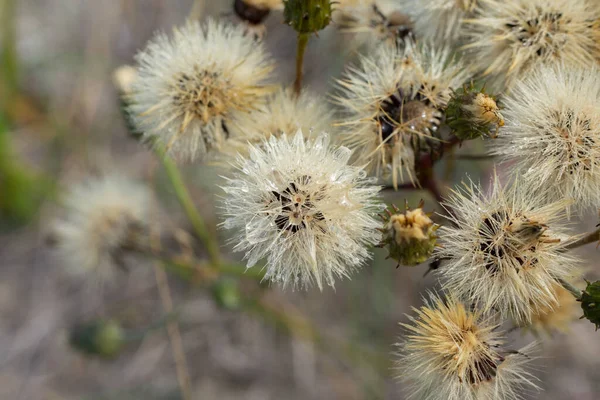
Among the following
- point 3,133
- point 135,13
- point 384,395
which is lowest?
point 384,395

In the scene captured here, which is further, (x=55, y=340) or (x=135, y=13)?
(x=135, y=13)

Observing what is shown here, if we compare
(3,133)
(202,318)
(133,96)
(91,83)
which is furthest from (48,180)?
(133,96)

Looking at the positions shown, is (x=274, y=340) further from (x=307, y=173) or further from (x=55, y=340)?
(x=307, y=173)

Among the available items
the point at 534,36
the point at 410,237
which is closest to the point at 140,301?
the point at 410,237

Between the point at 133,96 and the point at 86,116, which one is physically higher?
the point at 133,96

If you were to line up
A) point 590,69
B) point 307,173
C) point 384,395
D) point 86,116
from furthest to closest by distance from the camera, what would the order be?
point 86,116 → point 384,395 → point 590,69 → point 307,173

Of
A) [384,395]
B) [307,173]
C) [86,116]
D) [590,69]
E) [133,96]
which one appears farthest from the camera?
[86,116]
